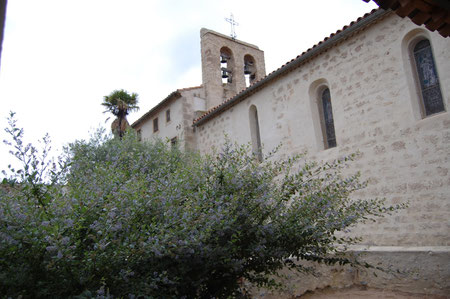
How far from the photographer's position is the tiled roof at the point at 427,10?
2.71 m

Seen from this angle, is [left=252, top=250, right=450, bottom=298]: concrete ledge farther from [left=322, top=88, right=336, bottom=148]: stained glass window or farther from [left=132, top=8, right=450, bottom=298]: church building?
[left=322, top=88, right=336, bottom=148]: stained glass window

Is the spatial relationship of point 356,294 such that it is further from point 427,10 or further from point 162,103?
point 162,103

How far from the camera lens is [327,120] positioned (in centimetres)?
853

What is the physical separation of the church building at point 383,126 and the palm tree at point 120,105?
947 cm

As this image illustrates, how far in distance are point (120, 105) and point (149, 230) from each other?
52.4 ft

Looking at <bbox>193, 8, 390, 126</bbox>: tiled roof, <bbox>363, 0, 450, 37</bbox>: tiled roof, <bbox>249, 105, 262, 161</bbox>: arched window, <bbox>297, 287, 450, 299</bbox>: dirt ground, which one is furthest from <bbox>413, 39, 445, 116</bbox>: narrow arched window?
<bbox>249, 105, 262, 161</bbox>: arched window

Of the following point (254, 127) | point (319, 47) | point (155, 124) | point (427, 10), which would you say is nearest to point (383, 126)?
point (319, 47)

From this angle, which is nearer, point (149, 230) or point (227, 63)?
point (149, 230)

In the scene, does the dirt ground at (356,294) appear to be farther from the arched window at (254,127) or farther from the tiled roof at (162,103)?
the tiled roof at (162,103)

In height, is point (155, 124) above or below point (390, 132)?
above

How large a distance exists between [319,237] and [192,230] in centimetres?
143

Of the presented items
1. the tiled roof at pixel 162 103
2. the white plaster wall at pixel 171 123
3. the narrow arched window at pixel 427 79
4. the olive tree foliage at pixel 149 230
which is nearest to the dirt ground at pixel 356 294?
the olive tree foliage at pixel 149 230

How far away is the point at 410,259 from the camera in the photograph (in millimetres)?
5332

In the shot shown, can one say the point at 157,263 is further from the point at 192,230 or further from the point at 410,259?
the point at 410,259
